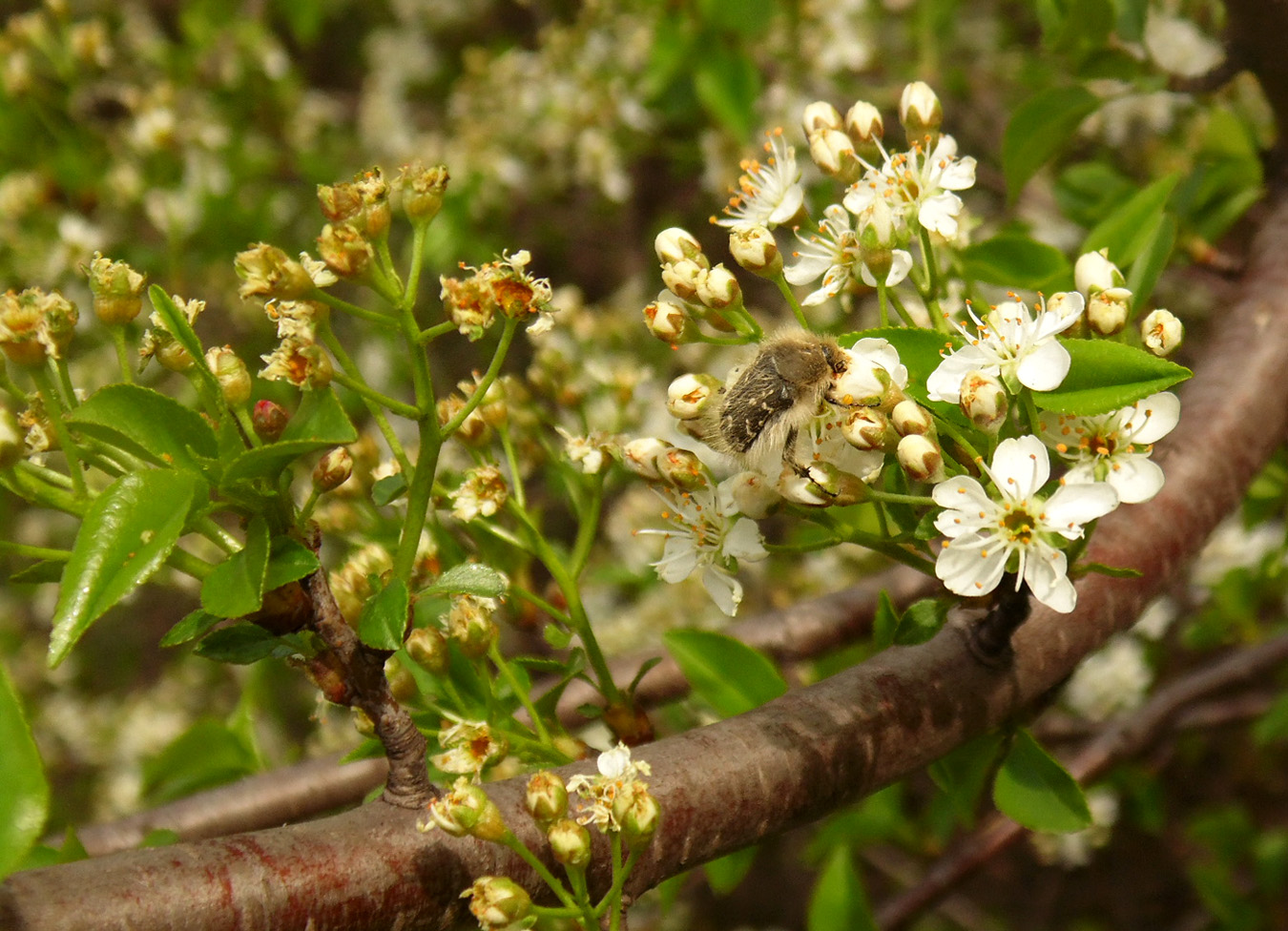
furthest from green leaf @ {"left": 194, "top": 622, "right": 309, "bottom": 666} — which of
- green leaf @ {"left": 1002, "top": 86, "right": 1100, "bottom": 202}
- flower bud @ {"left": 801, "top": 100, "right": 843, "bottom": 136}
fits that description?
green leaf @ {"left": 1002, "top": 86, "right": 1100, "bottom": 202}

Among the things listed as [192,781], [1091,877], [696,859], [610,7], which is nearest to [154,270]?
[610,7]

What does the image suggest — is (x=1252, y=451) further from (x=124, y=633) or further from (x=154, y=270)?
(x=124, y=633)

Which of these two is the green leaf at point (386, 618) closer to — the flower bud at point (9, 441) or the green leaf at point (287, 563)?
the green leaf at point (287, 563)

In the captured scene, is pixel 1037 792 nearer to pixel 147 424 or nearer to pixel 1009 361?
pixel 1009 361

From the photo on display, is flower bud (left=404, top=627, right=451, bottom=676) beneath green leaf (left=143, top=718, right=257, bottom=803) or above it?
above

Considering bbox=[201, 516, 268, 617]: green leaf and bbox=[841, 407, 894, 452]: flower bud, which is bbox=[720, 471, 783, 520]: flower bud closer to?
bbox=[841, 407, 894, 452]: flower bud

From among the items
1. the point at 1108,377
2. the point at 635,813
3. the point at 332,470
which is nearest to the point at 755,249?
the point at 1108,377
